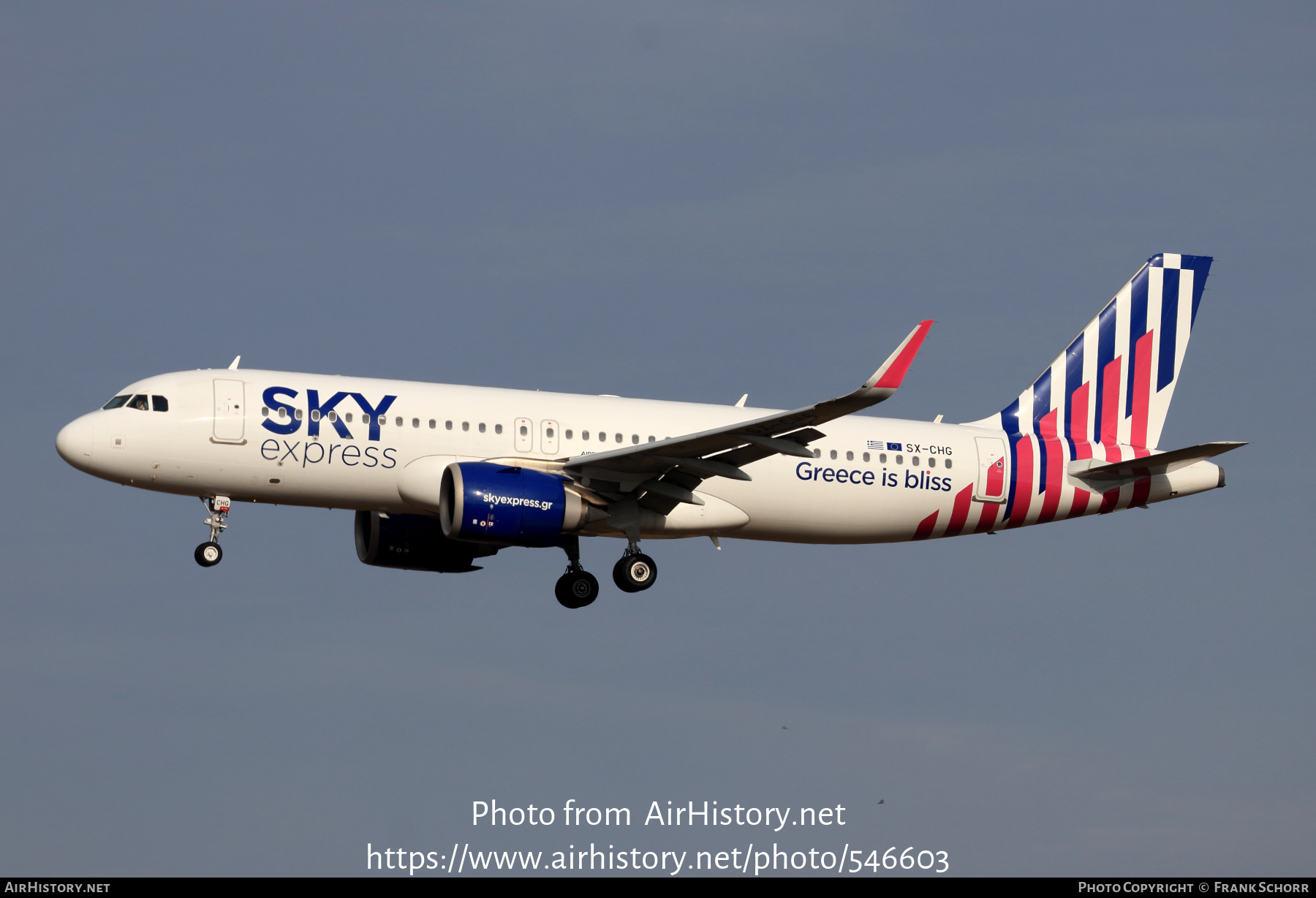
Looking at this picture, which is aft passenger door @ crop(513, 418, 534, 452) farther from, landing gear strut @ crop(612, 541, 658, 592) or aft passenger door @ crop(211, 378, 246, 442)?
aft passenger door @ crop(211, 378, 246, 442)

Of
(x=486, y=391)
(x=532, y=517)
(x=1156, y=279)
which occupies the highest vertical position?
(x=1156, y=279)

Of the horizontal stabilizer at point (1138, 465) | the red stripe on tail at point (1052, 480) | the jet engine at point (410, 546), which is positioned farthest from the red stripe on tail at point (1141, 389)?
the jet engine at point (410, 546)

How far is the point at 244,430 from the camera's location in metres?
38.9

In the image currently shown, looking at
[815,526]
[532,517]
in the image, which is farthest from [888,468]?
[532,517]

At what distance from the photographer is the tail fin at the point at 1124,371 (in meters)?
46.2

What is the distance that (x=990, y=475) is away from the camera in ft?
144

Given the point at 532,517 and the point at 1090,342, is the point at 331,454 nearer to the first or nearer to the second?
the point at 532,517

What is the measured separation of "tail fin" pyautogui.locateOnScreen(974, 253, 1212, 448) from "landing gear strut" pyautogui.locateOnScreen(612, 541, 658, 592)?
33.5 feet

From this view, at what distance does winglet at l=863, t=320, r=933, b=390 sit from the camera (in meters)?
33.6

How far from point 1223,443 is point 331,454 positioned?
19809mm

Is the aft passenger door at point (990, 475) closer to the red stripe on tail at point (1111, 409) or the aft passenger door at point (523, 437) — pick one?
the red stripe on tail at point (1111, 409)

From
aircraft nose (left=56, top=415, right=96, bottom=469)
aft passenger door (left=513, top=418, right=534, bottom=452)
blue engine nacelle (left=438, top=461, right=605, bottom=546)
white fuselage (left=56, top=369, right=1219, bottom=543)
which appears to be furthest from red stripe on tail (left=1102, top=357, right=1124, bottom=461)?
aircraft nose (left=56, top=415, right=96, bottom=469)

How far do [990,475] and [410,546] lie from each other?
14.4m

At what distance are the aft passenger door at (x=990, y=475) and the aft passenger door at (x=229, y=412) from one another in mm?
17644
